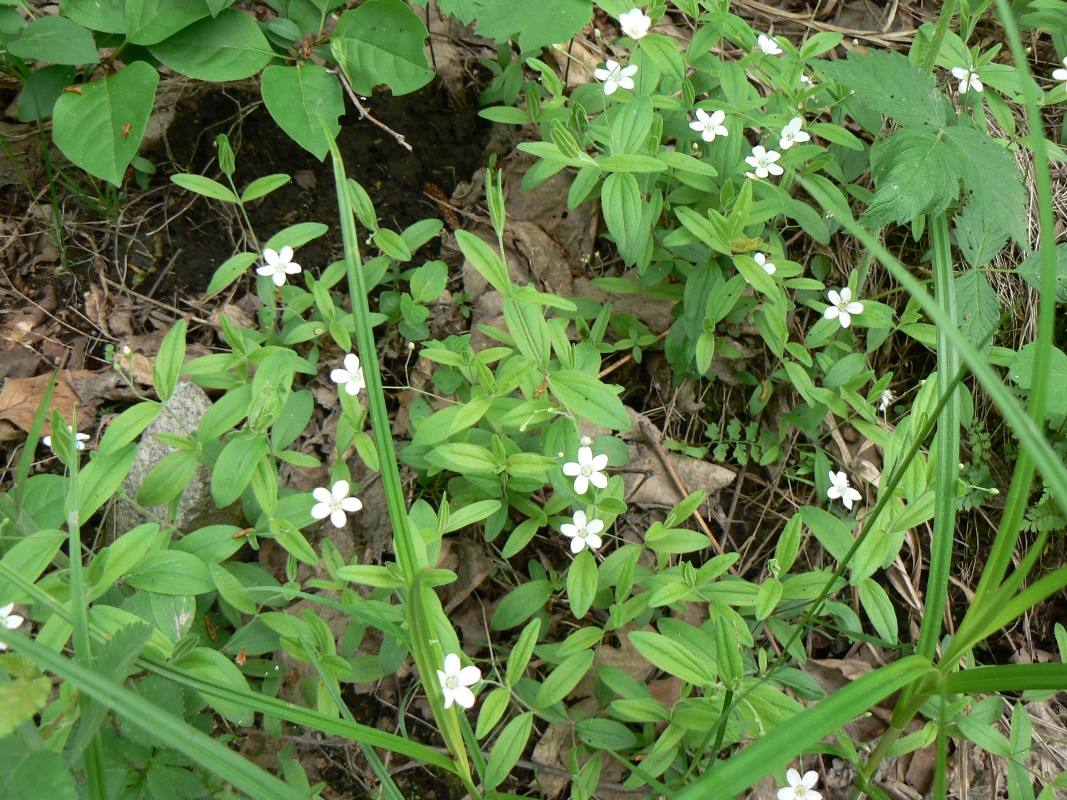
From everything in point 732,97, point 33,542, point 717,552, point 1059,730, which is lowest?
point 1059,730

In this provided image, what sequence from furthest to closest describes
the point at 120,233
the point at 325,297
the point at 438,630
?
1. the point at 120,233
2. the point at 325,297
3. the point at 438,630

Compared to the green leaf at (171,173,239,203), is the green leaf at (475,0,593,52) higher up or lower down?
higher up

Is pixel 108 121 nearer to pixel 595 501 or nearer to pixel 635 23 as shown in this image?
pixel 635 23

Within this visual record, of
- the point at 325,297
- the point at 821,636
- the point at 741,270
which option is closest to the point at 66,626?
the point at 325,297

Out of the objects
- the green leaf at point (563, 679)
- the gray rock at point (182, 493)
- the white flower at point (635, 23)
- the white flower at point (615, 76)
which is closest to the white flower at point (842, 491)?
the green leaf at point (563, 679)

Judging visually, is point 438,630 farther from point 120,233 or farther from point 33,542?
point 120,233

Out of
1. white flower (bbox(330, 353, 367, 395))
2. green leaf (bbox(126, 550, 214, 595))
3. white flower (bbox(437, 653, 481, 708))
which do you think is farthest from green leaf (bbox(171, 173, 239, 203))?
white flower (bbox(437, 653, 481, 708))

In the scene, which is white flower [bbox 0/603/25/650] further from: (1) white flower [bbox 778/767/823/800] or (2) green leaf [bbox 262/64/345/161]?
(1) white flower [bbox 778/767/823/800]
